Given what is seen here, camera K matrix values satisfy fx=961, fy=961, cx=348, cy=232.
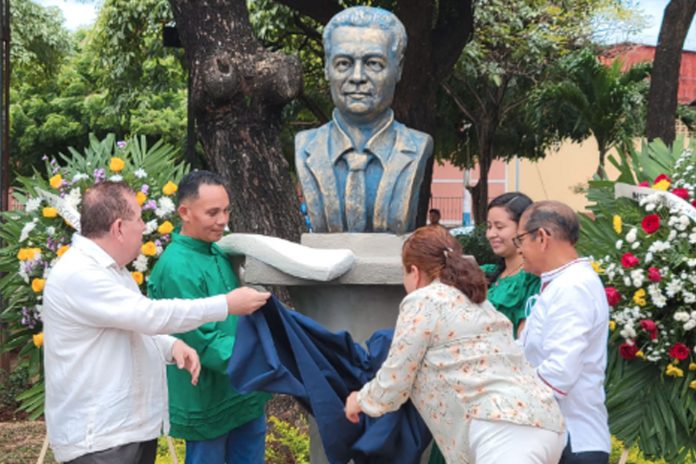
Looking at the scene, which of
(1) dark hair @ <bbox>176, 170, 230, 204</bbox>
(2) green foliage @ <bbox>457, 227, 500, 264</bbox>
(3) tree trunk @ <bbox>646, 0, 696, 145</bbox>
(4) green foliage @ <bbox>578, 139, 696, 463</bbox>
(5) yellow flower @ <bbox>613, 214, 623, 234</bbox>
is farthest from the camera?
(2) green foliage @ <bbox>457, 227, 500, 264</bbox>

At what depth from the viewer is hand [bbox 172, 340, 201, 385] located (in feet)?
12.6

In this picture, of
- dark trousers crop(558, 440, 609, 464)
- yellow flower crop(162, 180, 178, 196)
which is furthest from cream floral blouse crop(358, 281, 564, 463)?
yellow flower crop(162, 180, 178, 196)

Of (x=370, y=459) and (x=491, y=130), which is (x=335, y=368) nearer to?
(x=370, y=459)

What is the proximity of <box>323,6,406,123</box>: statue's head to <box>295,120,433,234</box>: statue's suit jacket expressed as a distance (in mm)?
177

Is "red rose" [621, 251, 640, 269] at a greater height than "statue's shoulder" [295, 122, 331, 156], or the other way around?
"statue's shoulder" [295, 122, 331, 156]

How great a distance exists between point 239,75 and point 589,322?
4.23 meters

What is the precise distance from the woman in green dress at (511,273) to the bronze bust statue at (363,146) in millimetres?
489

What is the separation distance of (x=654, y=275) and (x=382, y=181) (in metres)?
1.44

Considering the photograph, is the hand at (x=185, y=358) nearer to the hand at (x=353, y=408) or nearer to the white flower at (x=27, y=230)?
the hand at (x=353, y=408)

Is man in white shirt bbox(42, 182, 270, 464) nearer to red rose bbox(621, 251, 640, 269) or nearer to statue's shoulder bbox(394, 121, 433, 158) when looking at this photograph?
statue's shoulder bbox(394, 121, 433, 158)

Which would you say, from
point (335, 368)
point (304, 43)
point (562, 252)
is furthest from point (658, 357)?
point (304, 43)

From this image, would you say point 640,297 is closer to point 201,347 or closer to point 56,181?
point 201,347

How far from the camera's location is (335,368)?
158 inches

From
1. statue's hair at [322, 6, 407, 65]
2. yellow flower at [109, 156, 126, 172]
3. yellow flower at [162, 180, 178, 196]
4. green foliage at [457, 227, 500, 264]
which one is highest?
statue's hair at [322, 6, 407, 65]
